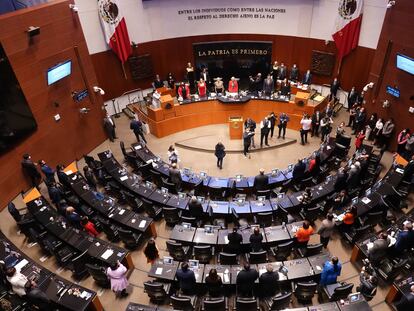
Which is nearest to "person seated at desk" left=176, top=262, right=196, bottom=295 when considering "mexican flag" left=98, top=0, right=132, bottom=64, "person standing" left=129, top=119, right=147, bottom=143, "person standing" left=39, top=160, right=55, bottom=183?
"person standing" left=39, top=160, right=55, bottom=183

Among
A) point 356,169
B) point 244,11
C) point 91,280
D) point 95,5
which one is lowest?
point 91,280

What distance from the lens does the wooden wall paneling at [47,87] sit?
11.6 metres

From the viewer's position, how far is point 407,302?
741 centimetres

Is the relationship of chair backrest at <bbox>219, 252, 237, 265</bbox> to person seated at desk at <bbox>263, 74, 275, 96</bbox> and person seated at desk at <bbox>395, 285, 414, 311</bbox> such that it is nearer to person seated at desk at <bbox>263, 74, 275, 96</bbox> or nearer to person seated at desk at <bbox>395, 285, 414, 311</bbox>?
Answer: person seated at desk at <bbox>395, 285, 414, 311</bbox>

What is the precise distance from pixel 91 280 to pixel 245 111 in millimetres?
11243

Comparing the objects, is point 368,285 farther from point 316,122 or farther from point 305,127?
point 316,122

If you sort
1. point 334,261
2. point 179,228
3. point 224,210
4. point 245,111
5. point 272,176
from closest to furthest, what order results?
point 334,261, point 179,228, point 224,210, point 272,176, point 245,111

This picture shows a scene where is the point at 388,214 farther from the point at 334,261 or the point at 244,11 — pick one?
the point at 244,11

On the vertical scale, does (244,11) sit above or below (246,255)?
above

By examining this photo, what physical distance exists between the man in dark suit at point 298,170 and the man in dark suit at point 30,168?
31.6ft

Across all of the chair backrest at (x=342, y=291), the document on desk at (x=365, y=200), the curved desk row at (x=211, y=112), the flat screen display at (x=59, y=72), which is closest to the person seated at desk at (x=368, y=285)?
the chair backrest at (x=342, y=291)

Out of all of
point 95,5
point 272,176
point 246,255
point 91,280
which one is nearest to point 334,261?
point 246,255

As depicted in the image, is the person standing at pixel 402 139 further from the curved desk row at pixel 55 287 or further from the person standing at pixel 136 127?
the curved desk row at pixel 55 287

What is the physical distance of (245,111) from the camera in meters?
17.4
